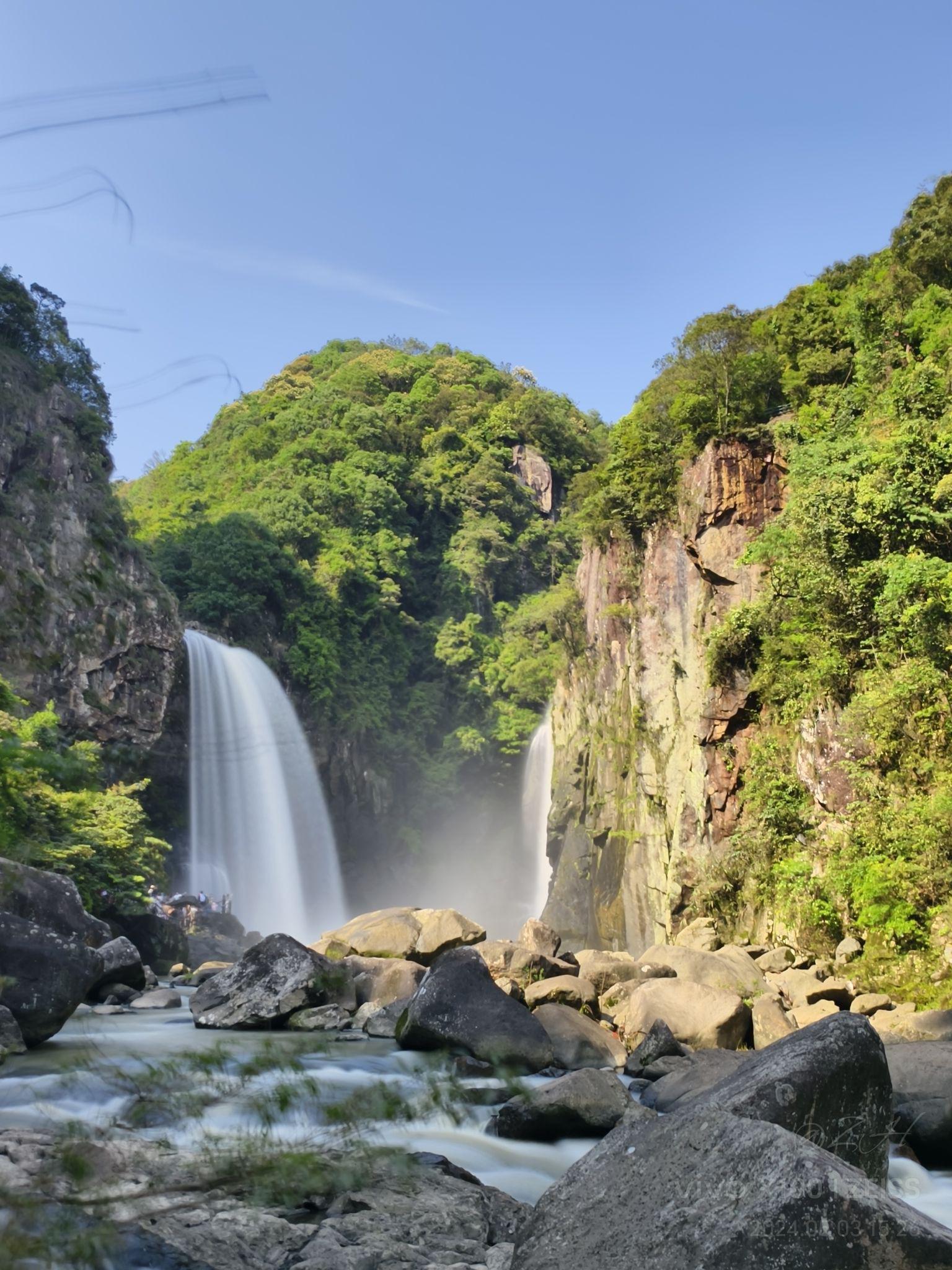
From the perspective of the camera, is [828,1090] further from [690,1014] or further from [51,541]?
[690,1014]

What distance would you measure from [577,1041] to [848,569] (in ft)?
27.8

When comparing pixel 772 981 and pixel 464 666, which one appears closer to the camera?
pixel 772 981

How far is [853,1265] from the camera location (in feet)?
8.83

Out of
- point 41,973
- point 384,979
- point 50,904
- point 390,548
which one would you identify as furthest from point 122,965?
point 390,548

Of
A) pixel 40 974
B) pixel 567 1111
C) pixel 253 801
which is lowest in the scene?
pixel 253 801

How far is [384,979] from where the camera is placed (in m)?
13.3

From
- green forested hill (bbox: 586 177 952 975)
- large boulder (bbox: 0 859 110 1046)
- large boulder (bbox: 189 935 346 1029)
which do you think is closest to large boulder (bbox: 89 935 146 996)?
large boulder (bbox: 189 935 346 1029)

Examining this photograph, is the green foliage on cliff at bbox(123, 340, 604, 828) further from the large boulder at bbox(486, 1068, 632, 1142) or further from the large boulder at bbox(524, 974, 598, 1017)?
the large boulder at bbox(486, 1068, 632, 1142)

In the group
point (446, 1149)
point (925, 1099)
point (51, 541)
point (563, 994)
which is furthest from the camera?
point (563, 994)

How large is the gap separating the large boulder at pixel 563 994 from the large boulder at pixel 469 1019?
245 cm

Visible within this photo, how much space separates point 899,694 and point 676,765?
6601 millimetres

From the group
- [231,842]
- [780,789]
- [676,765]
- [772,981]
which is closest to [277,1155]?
[772,981]

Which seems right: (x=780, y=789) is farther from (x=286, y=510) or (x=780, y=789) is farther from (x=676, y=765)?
(x=286, y=510)

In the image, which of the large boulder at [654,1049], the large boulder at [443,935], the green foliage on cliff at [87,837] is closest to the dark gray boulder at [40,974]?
the green foliage on cliff at [87,837]
